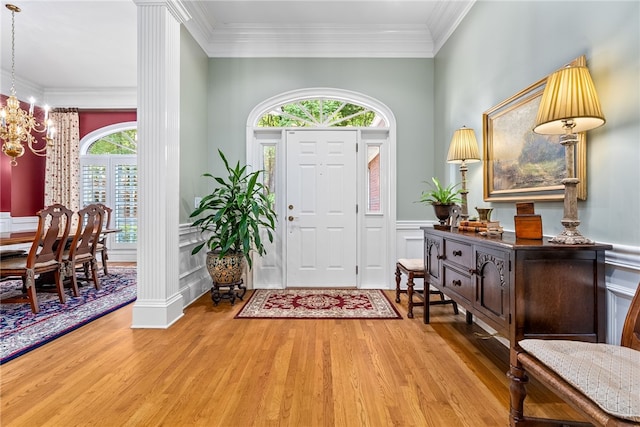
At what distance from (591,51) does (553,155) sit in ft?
1.86

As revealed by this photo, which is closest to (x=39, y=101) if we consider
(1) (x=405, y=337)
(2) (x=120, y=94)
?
(2) (x=120, y=94)

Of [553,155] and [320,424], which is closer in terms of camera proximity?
[320,424]

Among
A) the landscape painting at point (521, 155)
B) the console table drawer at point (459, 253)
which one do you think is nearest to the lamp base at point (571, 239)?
the landscape painting at point (521, 155)

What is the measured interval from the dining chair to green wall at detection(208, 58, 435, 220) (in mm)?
1602

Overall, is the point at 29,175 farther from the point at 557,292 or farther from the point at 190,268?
the point at 557,292

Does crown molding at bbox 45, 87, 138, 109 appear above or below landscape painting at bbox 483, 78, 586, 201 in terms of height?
above

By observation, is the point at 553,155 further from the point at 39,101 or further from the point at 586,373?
the point at 39,101

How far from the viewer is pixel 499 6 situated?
2.54 meters

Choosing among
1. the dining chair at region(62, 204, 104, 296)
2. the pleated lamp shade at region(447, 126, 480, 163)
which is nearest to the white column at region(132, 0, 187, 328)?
the dining chair at region(62, 204, 104, 296)

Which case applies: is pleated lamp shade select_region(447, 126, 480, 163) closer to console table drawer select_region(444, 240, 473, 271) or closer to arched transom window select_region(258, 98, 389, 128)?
console table drawer select_region(444, 240, 473, 271)

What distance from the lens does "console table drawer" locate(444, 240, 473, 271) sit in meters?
2.02

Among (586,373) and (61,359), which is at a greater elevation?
(586,373)

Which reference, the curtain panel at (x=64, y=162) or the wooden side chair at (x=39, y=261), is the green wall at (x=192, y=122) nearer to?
the wooden side chair at (x=39, y=261)

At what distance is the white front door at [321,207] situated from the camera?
4.06m
